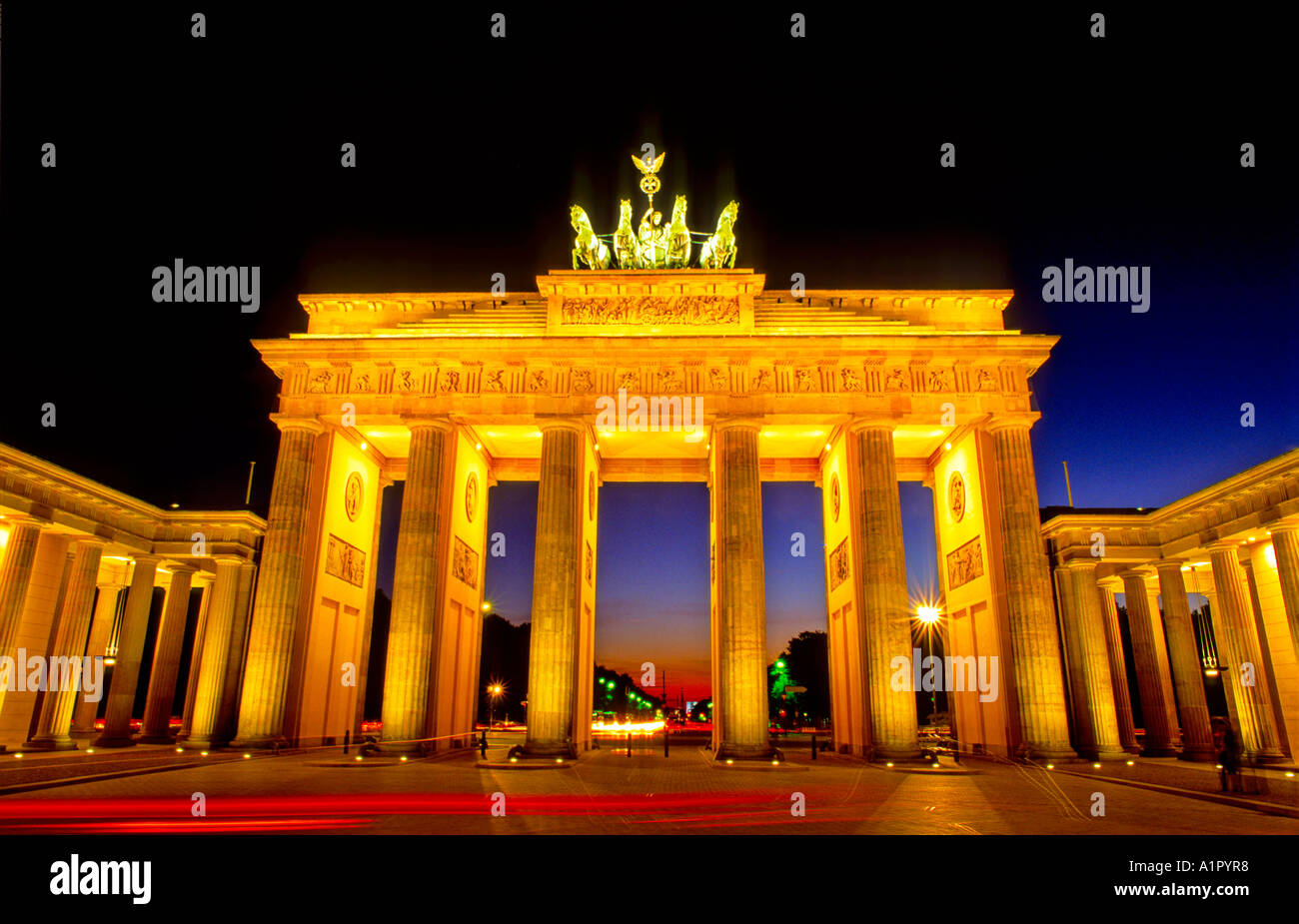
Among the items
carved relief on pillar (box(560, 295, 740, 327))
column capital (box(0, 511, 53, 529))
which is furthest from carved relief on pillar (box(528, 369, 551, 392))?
column capital (box(0, 511, 53, 529))

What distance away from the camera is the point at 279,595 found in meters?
26.4

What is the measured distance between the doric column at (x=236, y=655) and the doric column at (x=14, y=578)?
7185 millimetres

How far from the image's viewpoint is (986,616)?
90.5 feet

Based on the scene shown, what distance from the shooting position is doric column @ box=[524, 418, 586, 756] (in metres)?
25.1

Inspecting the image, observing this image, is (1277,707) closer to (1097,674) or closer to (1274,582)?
(1274,582)

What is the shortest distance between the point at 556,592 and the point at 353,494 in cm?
1115

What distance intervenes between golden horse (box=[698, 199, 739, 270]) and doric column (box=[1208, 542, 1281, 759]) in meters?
21.6

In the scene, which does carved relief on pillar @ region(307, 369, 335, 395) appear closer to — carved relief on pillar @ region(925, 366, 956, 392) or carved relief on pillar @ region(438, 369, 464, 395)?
carved relief on pillar @ region(438, 369, 464, 395)

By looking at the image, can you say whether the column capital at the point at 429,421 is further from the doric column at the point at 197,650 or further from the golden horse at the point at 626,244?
the doric column at the point at 197,650

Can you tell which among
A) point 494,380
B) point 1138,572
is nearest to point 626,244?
point 494,380

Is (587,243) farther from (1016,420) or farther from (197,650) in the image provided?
(197,650)
